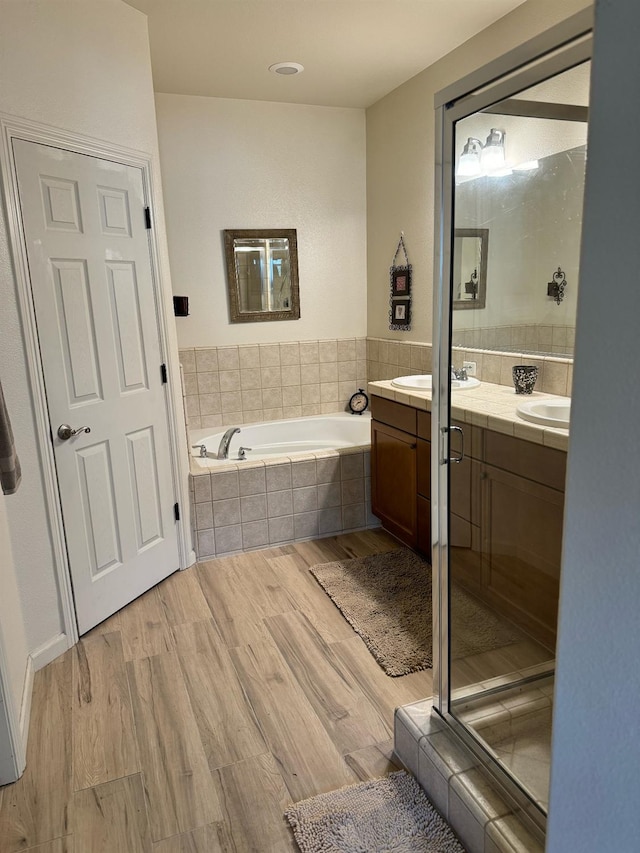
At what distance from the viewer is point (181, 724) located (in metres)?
2.01

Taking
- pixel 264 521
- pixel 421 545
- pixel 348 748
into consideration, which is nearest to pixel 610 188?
pixel 348 748

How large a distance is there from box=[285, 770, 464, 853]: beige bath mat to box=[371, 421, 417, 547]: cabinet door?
59.3 inches

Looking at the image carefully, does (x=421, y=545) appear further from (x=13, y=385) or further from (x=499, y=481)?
(x=13, y=385)

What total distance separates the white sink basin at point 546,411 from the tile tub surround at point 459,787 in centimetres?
93

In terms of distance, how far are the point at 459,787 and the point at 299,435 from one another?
293cm

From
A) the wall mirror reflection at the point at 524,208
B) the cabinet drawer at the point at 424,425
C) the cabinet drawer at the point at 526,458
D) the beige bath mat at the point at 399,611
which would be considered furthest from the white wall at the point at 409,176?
the cabinet drawer at the point at 526,458

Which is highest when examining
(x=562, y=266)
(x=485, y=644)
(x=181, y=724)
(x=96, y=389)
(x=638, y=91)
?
(x=638, y=91)

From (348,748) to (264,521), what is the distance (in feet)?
5.28

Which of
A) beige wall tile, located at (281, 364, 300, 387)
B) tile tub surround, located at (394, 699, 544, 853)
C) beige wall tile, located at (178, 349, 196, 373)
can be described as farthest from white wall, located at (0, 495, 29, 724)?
beige wall tile, located at (281, 364, 300, 387)

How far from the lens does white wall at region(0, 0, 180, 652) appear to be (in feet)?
6.92

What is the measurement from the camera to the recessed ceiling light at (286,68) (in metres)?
3.27

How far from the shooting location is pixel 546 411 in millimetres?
1646

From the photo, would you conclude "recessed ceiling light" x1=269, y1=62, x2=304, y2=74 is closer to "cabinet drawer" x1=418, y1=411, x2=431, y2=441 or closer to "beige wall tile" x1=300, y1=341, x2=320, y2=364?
"beige wall tile" x1=300, y1=341, x2=320, y2=364

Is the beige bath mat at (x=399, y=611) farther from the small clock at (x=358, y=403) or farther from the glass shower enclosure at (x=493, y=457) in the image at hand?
the small clock at (x=358, y=403)
